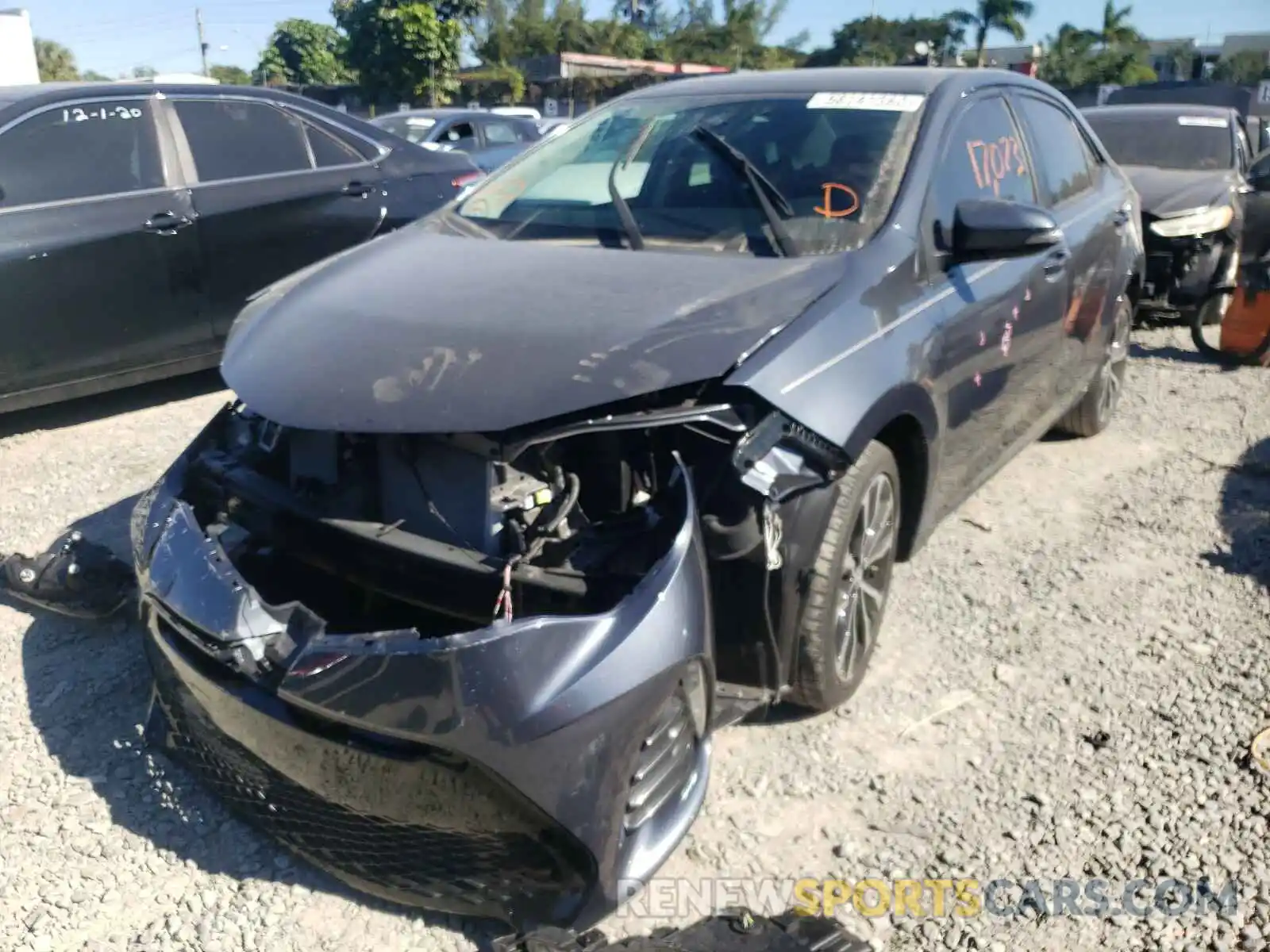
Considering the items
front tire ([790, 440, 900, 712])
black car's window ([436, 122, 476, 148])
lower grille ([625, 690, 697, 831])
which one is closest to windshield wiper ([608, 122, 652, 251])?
front tire ([790, 440, 900, 712])

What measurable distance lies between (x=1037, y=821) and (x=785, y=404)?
3.92 ft

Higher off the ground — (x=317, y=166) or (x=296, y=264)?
(x=317, y=166)

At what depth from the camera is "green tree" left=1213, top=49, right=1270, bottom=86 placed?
153 feet

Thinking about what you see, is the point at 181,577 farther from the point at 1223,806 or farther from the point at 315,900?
the point at 1223,806

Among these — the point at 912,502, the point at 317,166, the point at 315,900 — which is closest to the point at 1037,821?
the point at 912,502

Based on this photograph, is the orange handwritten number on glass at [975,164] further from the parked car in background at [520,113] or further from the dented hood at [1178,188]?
the parked car in background at [520,113]

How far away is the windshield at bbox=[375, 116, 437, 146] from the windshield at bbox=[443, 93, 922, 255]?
1006cm

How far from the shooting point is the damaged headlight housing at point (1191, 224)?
6.95m

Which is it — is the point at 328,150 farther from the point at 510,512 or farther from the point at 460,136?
the point at 460,136

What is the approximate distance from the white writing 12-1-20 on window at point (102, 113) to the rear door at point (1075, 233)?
13.3ft

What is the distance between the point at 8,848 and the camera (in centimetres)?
258

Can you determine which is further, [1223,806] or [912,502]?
[912,502]

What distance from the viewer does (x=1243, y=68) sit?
48.8 meters

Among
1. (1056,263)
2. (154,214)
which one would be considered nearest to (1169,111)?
(1056,263)
